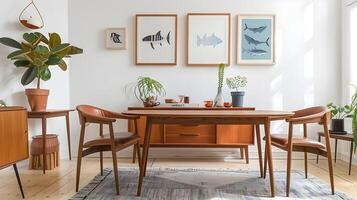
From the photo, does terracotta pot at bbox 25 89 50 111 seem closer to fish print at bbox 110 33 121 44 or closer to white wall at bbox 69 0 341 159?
white wall at bbox 69 0 341 159

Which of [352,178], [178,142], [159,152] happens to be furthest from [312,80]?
[159,152]

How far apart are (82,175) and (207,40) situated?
8.14 feet

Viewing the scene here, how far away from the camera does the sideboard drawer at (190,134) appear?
13.4ft

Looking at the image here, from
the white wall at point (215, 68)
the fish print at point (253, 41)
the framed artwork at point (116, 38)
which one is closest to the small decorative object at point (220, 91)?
the white wall at point (215, 68)

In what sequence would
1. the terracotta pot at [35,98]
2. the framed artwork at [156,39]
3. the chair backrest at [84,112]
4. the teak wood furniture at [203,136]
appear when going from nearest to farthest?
the chair backrest at [84,112], the terracotta pot at [35,98], the teak wood furniture at [203,136], the framed artwork at [156,39]

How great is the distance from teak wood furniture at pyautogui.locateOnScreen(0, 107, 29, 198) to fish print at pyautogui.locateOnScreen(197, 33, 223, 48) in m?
2.59

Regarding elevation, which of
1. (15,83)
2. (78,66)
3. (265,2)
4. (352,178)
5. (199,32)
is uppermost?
(265,2)

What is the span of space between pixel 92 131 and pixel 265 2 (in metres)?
3.15

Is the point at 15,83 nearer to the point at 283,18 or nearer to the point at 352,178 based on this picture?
the point at 283,18

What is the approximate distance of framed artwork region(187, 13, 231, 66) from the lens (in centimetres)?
447

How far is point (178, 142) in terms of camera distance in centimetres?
410

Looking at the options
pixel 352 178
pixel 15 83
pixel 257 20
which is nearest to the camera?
pixel 352 178

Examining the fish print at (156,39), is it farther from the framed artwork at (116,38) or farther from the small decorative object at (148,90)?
the small decorative object at (148,90)

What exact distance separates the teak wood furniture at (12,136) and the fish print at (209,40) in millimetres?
2593
